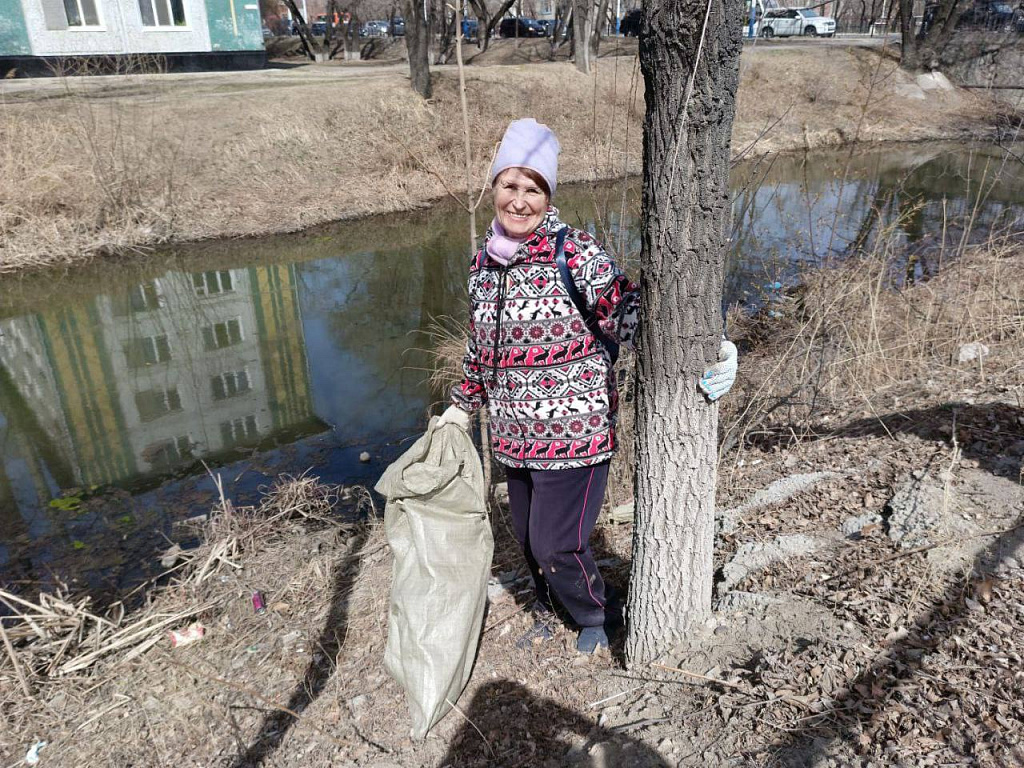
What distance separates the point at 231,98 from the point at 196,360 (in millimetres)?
9091

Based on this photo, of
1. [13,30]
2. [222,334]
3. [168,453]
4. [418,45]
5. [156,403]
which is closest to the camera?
[168,453]

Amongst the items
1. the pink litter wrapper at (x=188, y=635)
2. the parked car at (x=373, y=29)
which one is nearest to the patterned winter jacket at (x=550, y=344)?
the pink litter wrapper at (x=188, y=635)

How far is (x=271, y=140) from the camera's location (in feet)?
43.6

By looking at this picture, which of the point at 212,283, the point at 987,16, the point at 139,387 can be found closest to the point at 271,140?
the point at 212,283

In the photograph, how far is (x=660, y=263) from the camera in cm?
195

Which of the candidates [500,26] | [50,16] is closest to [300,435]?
[50,16]

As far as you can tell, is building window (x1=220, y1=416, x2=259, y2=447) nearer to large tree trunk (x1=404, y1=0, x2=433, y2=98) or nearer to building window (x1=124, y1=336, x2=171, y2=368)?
building window (x1=124, y1=336, x2=171, y2=368)

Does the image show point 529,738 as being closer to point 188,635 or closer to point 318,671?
point 318,671

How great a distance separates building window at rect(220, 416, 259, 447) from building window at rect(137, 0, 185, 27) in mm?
17791

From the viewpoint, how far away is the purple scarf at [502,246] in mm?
2141

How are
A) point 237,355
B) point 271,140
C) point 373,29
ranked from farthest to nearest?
point 373,29, point 271,140, point 237,355

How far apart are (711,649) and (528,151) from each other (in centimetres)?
164

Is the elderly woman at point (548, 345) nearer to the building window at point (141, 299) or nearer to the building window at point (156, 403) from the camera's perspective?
the building window at point (156, 403)

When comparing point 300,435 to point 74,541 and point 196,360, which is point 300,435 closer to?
point 74,541
